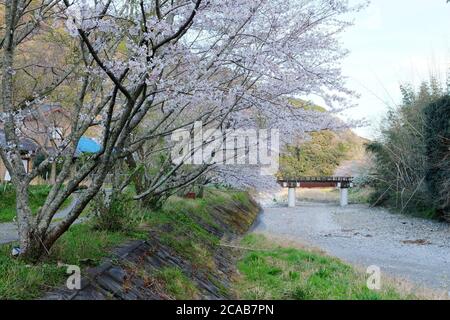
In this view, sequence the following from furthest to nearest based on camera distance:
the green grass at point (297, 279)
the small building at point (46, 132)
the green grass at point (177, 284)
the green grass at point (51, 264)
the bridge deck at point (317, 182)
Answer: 1. the bridge deck at point (317, 182)
2. the small building at point (46, 132)
3. the green grass at point (297, 279)
4. the green grass at point (177, 284)
5. the green grass at point (51, 264)

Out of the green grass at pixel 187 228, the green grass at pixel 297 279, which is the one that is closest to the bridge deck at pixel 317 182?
the green grass at pixel 187 228

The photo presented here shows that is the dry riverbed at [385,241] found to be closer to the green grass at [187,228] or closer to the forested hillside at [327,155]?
the green grass at [187,228]

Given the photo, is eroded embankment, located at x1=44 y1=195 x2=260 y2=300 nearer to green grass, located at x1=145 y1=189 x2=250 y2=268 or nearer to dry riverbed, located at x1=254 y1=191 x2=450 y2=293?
green grass, located at x1=145 y1=189 x2=250 y2=268

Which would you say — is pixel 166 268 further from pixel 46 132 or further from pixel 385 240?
pixel 385 240

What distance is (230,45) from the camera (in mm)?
6168

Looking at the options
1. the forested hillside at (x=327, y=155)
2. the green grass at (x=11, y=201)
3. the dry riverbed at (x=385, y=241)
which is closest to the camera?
the dry riverbed at (x=385, y=241)

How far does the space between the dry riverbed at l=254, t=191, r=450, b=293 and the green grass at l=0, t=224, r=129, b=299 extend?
19.2ft

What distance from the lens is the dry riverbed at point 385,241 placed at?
10531 millimetres

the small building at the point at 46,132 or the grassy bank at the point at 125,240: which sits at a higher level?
the small building at the point at 46,132

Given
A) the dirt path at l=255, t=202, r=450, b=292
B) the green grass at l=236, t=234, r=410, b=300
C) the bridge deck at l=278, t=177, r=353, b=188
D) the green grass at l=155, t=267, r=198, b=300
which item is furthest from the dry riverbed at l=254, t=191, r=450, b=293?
the bridge deck at l=278, t=177, r=353, b=188

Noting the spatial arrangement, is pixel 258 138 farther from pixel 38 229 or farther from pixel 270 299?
pixel 38 229

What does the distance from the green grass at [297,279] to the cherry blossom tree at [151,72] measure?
2153mm

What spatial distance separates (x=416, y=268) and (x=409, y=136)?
51.5ft
